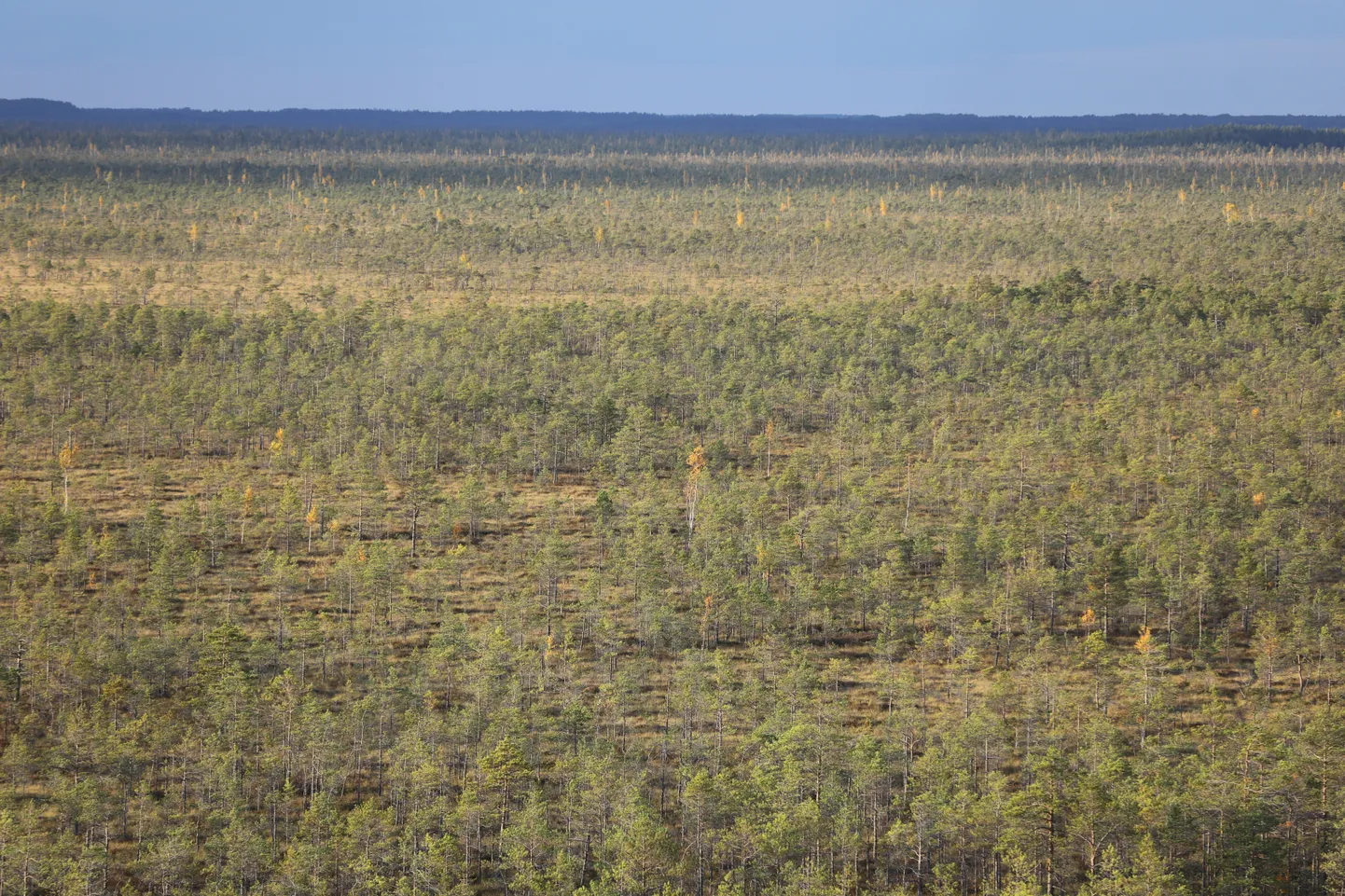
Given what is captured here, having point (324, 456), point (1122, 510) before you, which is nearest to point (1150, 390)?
point (1122, 510)

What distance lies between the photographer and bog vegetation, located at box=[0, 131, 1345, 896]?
5009 cm

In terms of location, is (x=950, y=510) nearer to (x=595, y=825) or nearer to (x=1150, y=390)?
(x=1150, y=390)

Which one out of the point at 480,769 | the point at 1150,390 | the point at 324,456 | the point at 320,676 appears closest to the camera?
the point at 480,769

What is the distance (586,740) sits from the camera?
58312mm

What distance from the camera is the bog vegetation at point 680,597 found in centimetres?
5009

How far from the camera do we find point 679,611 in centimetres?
7281

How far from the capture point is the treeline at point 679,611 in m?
50.0

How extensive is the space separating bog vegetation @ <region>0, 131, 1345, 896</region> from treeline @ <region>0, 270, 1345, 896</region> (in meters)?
0.25

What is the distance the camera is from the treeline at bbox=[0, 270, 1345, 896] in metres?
50.0

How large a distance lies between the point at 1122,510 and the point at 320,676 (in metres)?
44.4

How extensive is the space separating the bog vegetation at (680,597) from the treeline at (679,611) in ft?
0.84

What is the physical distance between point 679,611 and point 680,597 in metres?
1.82

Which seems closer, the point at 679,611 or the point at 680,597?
the point at 679,611

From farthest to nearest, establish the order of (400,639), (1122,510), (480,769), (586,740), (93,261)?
(93,261) → (1122,510) → (400,639) → (586,740) → (480,769)
